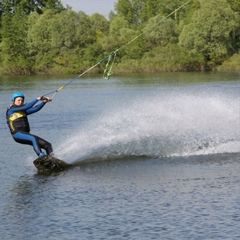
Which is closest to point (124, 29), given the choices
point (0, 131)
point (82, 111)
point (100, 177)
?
point (82, 111)

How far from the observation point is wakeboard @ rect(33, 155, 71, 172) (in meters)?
14.4

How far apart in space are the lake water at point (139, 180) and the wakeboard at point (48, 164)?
31cm

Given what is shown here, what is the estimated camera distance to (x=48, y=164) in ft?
47.7

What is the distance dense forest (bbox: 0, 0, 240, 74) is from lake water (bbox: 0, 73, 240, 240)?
195 feet

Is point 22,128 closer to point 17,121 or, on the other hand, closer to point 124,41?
point 17,121

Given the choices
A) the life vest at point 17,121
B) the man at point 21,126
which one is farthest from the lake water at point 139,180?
the life vest at point 17,121

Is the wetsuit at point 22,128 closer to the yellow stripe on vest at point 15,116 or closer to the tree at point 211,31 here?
the yellow stripe on vest at point 15,116

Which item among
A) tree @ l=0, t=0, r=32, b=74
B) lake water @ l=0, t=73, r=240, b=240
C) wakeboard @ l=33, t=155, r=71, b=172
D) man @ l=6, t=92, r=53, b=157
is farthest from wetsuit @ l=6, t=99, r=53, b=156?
tree @ l=0, t=0, r=32, b=74

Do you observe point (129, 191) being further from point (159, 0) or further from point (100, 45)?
point (159, 0)

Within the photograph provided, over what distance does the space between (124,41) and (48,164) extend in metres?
84.2

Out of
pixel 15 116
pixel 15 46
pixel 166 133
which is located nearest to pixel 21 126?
pixel 15 116

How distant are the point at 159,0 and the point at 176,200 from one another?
113226mm

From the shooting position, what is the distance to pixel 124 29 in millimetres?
99625

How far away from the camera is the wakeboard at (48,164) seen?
14445 mm
